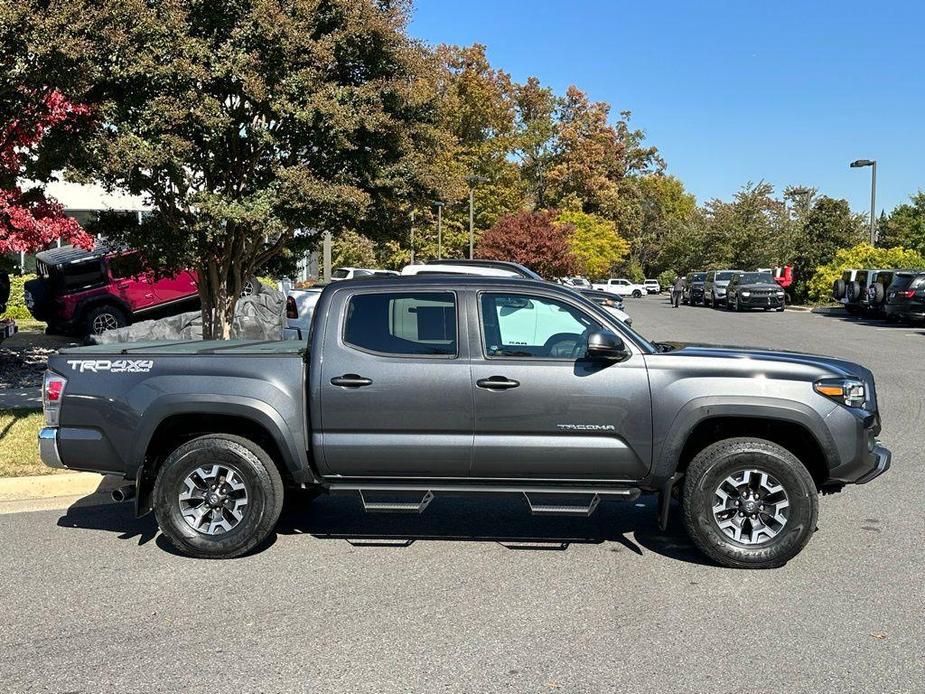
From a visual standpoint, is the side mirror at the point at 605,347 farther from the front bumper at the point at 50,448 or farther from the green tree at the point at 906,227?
the green tree at the point at 906,227

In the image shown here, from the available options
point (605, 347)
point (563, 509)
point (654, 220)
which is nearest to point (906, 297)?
point (605, 347)

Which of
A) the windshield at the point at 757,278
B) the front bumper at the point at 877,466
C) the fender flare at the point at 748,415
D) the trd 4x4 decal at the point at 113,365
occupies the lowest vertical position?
the front bumper at the point at 877,466

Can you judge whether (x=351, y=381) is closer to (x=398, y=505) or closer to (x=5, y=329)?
(x=398, y=505)

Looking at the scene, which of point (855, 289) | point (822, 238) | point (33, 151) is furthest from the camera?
point (822, 238)

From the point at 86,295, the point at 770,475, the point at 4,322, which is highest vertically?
the point at 86,295

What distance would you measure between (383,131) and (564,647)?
7.11 meters

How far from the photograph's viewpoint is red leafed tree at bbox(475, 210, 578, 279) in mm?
36438

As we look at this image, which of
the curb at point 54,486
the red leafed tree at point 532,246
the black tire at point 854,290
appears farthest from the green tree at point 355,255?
the curb at point 54,486

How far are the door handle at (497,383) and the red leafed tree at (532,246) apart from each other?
3079 centimetres

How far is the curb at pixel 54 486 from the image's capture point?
6.82 metres

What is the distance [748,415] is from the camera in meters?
5.18

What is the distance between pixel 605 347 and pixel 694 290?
42.1 meters

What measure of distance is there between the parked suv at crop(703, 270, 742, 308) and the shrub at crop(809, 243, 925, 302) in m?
3.69

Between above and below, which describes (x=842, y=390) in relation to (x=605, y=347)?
below
